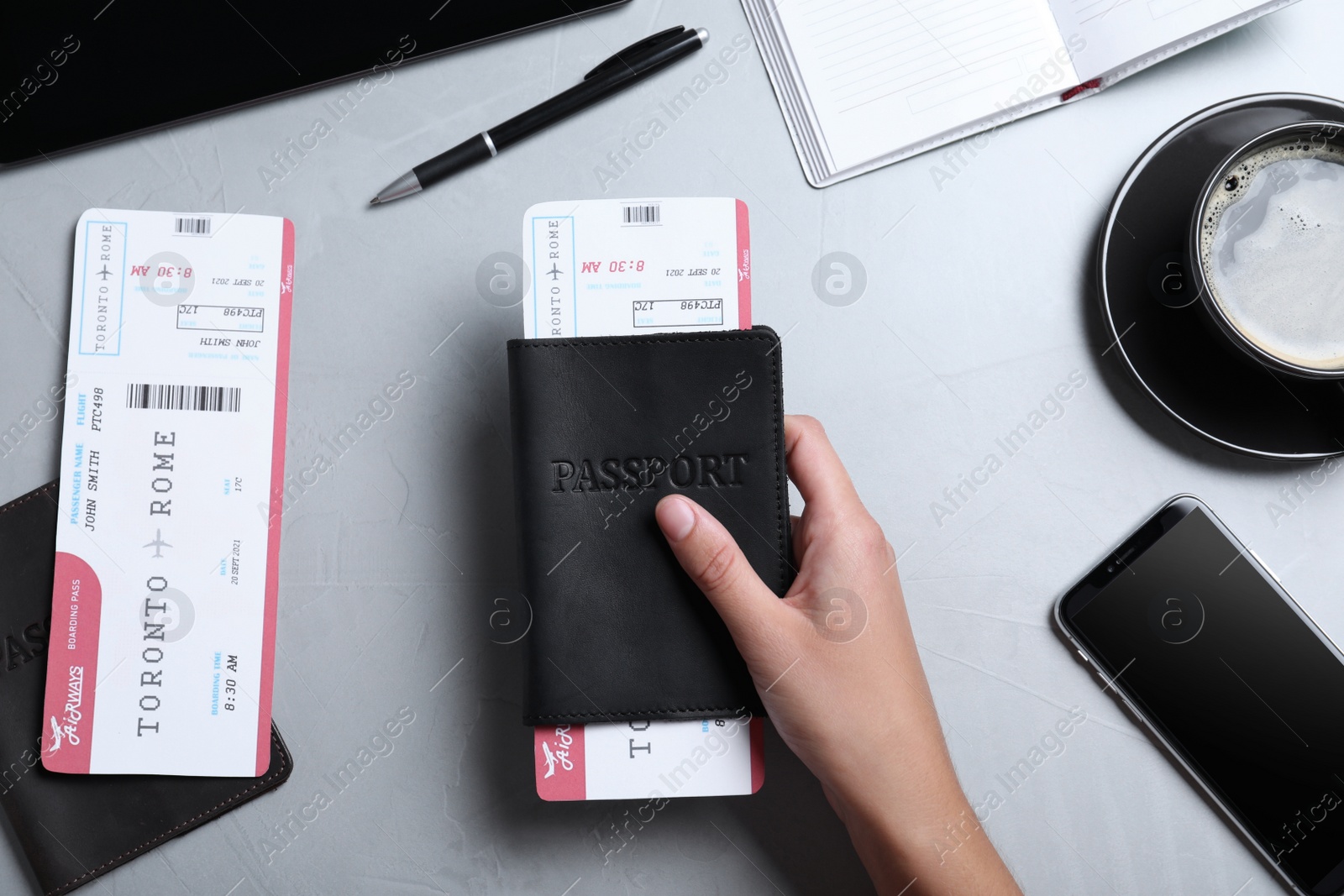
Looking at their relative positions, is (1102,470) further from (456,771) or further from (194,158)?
(194,158)

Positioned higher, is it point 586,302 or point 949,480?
point 586,302

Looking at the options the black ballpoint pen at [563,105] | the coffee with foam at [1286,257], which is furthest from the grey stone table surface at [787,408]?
the coffee with foam at [1286,257]

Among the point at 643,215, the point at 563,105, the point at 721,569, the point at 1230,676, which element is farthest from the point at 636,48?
the point at 1230,676

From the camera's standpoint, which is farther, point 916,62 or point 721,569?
point 916,62

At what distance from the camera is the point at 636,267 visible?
65 cm

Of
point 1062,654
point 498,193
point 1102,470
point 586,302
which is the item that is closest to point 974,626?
point 1062,654

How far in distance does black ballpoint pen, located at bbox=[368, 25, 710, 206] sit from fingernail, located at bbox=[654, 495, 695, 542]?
37 cm

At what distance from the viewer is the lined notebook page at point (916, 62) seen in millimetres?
733

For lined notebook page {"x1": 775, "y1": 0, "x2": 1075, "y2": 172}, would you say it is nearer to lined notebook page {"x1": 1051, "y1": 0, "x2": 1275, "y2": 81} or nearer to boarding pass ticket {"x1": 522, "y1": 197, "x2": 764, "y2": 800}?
lined notebook page {"x1": 1051, "y1": 0, "x2": 1275, "y2": 81}

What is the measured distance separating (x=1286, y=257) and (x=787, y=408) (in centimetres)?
41

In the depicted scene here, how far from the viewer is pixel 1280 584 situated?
0.73 meters

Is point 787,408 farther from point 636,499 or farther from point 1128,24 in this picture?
point 1128,24

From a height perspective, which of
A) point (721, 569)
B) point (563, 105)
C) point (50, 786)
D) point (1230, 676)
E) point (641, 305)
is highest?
point (563, 105)

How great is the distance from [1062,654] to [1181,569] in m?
0.13
